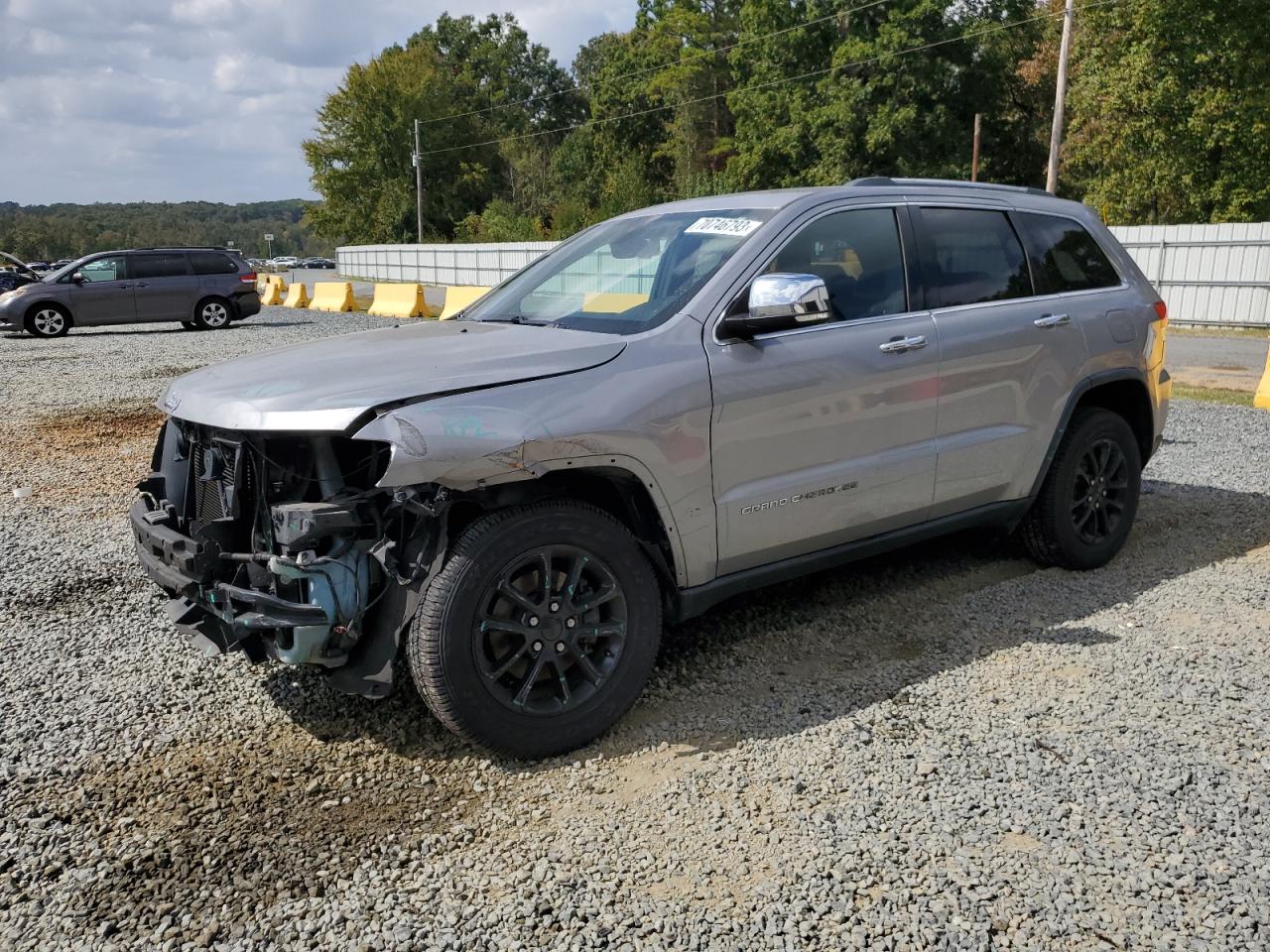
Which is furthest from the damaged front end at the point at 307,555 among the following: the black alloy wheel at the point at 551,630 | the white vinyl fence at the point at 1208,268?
the white vinyl fence at the point at 1208,268

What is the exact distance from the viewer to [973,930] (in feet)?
8.30

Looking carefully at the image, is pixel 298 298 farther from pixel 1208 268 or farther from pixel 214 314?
pixel 1208 268

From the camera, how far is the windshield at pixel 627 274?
12.7ft

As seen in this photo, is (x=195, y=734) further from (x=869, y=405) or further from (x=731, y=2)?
(x=731, y=2)

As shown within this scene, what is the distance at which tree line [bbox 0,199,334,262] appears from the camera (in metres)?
103

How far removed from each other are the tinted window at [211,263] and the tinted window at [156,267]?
0.96 feet

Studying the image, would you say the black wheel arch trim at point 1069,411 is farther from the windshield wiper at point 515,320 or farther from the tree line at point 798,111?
the tree line at point 798,111

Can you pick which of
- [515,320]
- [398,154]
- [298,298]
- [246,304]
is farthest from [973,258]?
[398,154]

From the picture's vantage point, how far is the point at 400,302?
24.5 metres

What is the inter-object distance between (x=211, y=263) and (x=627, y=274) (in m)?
19.3

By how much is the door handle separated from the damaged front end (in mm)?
1990

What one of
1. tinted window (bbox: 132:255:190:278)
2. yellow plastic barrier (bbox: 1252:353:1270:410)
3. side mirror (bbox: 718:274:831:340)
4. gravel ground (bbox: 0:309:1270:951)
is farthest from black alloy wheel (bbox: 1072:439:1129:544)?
tinted window (bbox: 132:255:190:278)

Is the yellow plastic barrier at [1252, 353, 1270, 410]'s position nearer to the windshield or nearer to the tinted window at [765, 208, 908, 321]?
the tinted window at [765, 208, 908, 321]

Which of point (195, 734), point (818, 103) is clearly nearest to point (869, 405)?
point (195, 734)
